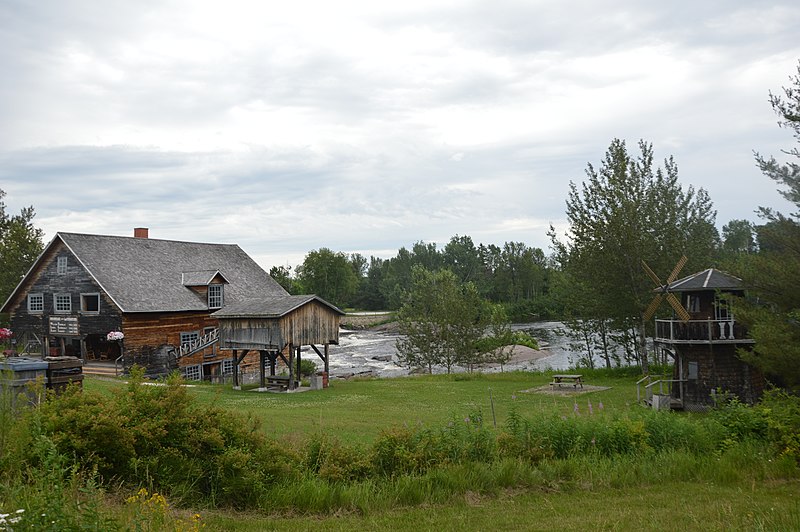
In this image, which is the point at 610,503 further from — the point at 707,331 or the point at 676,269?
the point at 676,269

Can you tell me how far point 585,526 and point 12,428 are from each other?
7.57 metres

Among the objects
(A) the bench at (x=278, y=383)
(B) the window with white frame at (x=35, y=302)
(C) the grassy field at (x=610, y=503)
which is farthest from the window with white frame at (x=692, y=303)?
(B) the window with white frame at (x=35, y=302)

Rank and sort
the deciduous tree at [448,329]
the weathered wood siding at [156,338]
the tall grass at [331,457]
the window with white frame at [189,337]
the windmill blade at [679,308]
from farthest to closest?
the deciduous tree at [448,329] < the window with white frame at [189,337] < the weathered wood siding at [156,338] < the windmill blade at [679,308] < the tall grass at [331,457]

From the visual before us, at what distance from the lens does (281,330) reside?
3020cm

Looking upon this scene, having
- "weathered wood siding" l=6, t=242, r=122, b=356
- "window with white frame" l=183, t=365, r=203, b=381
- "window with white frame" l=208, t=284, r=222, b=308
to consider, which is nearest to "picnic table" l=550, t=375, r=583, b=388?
"window with white frame" l=183, t=365, r=203, b=381

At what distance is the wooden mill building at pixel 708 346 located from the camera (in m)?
24.1

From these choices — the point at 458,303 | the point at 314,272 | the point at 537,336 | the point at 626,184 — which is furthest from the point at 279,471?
the point at 314,272

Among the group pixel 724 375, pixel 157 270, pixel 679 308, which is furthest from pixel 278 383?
pixel 724 375

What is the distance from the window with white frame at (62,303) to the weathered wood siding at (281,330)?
13.0 meters

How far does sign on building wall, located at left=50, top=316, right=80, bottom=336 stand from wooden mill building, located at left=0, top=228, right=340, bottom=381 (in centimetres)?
6

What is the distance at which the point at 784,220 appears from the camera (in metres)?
16.0

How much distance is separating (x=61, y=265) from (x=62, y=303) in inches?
90.2

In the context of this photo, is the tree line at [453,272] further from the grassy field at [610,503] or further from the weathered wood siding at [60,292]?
the grassy field at [610,503]

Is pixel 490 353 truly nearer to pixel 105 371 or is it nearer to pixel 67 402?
pixel 105 371
